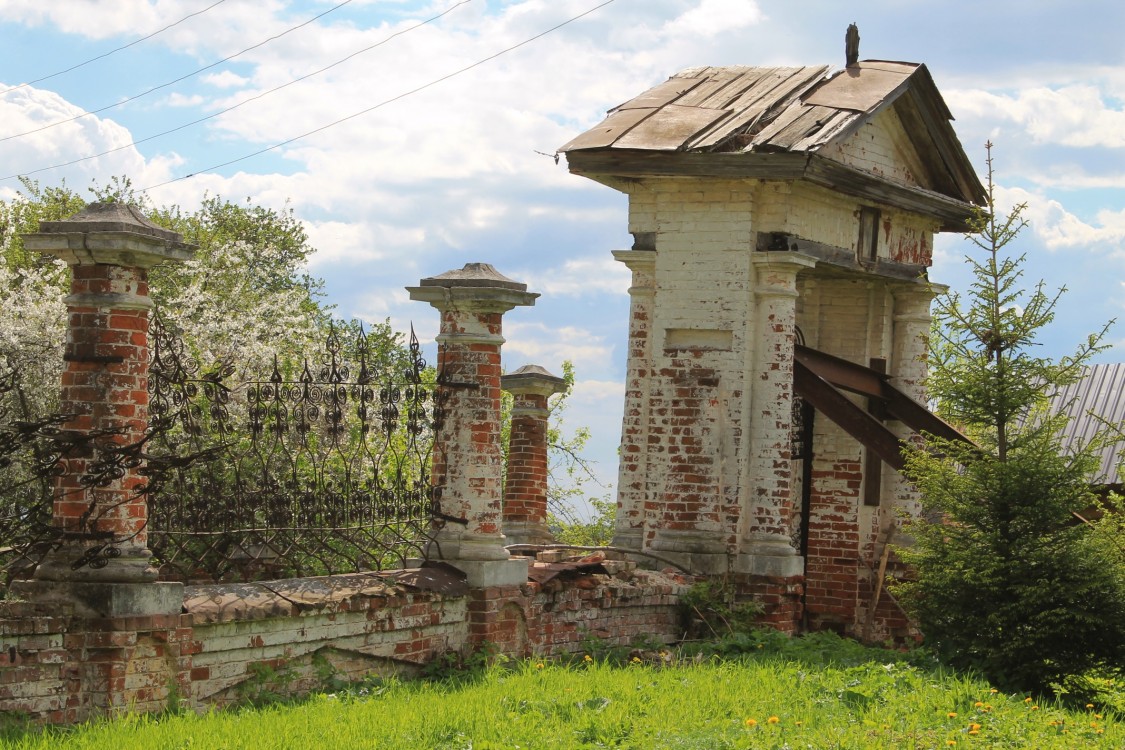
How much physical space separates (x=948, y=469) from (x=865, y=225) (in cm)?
351

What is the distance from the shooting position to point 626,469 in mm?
13344

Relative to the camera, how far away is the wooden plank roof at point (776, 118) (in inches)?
489

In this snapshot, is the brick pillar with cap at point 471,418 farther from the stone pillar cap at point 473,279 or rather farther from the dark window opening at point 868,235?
the dark window opening at point 868,235

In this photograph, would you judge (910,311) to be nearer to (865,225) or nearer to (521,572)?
(865,225)

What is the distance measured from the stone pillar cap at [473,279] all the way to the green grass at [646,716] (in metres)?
2.64

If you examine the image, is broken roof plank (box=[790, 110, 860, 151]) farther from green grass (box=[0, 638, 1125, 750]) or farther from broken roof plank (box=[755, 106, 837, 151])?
green grass (box=[0, 638, 1125, 750])

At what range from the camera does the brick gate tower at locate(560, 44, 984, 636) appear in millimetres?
12383

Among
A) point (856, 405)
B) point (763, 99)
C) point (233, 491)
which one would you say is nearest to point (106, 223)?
point (233, 491)

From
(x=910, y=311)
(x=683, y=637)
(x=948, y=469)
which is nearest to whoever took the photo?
(x=948, y=469)

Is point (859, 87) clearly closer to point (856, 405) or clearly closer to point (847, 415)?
point (856, 405)

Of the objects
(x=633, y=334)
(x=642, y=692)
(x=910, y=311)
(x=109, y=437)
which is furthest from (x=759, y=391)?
(x=109, y=437)

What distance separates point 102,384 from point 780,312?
6.74 metres

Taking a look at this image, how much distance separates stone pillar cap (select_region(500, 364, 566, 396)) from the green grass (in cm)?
604

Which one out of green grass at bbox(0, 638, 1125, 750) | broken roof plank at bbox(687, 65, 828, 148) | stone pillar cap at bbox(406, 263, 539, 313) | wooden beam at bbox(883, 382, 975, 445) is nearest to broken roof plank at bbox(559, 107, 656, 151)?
broken roof plank at bbox(687, 65, 828, 148)
